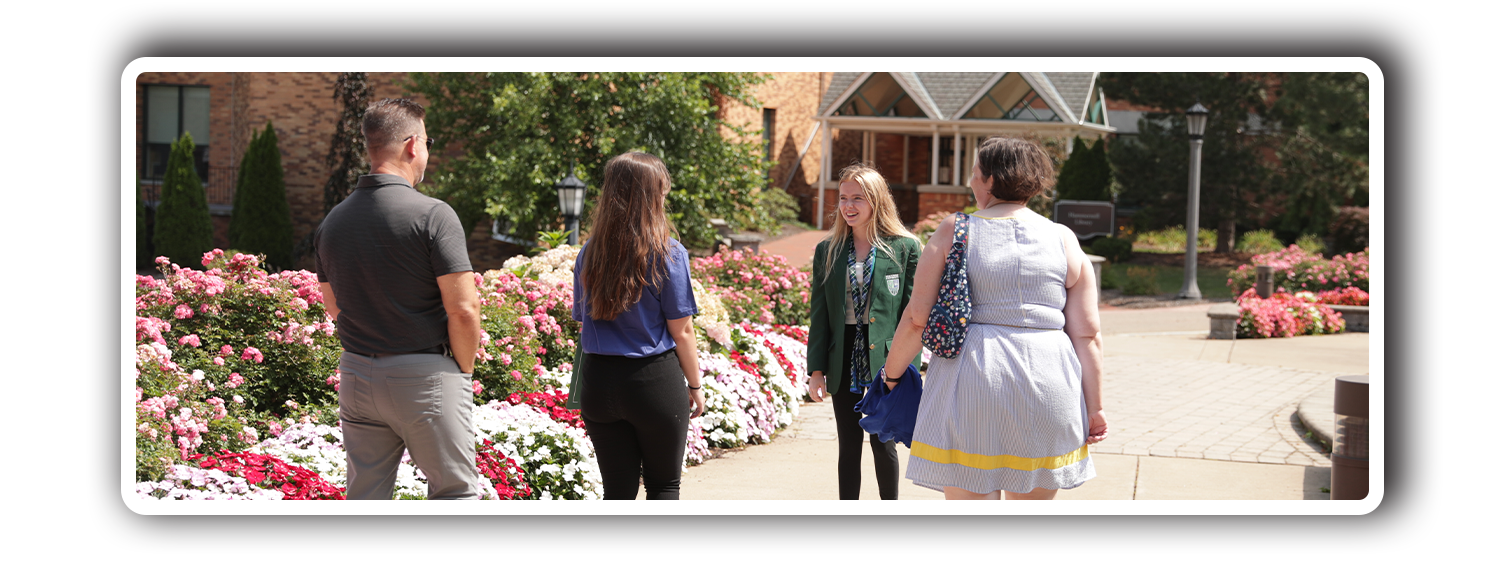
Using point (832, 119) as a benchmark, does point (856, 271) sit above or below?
below

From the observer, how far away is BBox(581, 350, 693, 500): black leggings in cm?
380

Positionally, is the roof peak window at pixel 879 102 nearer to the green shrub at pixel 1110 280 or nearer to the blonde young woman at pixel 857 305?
the green shrub at pixel 1110 280

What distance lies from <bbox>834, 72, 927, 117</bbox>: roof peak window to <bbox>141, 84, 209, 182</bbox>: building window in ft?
42.1

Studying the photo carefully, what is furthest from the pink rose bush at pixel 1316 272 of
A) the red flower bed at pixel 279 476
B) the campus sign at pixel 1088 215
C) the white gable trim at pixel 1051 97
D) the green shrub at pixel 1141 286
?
the red flower bed at pixel 279 476

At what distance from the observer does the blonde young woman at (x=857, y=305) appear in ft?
14.5

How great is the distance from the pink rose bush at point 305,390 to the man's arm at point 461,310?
1284 mm

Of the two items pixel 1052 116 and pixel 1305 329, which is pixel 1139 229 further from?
pixel 1305 329

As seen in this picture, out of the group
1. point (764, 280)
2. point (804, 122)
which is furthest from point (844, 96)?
point (764, 280)

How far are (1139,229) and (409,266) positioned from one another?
23642 millimetres

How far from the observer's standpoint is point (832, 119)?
84.4 feet

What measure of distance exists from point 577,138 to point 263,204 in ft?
18.9

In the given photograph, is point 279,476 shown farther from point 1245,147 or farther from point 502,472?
point 1245,147
